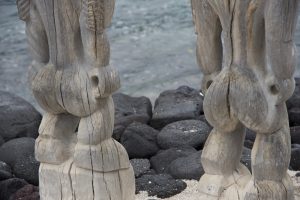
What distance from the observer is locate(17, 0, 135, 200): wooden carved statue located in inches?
132

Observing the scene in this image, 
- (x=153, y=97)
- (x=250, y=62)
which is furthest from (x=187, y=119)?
(x=250, y=62)

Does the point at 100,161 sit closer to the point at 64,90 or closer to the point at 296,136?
the point at 64,90

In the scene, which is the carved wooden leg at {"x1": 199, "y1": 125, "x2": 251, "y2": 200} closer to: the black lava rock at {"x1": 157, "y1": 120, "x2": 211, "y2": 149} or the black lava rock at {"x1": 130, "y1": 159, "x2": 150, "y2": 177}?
the black lava rock at {"x1": 130, "y1": 159, "x2": 150, "y2": 177}

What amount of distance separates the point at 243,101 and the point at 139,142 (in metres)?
2.30

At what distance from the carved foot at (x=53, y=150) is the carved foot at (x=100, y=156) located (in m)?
0.10

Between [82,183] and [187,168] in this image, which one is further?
[187,168]

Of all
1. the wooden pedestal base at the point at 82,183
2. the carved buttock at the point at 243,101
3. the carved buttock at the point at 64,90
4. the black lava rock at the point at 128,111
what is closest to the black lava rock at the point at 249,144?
the black lava rock at the point at 128,111

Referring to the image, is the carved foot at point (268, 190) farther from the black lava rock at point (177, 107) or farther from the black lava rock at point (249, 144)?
the black lava rock at point (177, 107)

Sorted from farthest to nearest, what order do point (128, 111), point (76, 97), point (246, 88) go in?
1. point (128, 111)
2. point (76, 97)
3. point (246, 88)

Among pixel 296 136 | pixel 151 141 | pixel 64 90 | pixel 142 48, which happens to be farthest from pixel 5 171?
pixel 142 48

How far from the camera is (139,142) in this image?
530 cm

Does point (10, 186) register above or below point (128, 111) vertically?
above

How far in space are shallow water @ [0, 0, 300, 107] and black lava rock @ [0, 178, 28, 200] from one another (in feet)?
8.72

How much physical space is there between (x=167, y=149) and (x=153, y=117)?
0.74m
